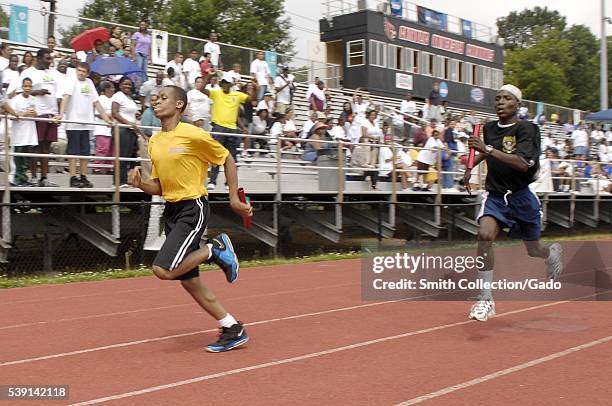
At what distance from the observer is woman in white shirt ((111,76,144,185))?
12.7 metres

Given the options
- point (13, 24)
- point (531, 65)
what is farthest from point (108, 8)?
point (13, 24)

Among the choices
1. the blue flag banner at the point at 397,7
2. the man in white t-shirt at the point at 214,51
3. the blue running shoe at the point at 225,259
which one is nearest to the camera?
the blue running shoe at the point at 225,259

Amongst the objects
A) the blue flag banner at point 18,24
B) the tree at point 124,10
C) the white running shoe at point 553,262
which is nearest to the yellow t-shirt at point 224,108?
the blue flag banner at point 18,24

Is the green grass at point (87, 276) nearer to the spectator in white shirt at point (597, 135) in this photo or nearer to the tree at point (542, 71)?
the spectator in white shirt at point (597, 135)

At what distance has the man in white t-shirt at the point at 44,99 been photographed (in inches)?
461

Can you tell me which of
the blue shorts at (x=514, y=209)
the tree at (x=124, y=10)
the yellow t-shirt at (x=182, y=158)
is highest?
the tree at (x=124, y=10)

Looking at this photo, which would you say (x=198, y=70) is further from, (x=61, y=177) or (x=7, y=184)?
(x=7, y=184)

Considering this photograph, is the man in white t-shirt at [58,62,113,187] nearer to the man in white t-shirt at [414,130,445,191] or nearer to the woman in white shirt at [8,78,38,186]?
the woman in white shirt at [8,78,38,186]

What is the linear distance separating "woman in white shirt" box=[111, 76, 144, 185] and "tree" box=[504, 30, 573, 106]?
6558cm

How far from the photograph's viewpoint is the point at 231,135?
1394 centimetres

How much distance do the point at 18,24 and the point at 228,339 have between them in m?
15.0

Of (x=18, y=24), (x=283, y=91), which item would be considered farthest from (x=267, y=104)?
(x=18, y=24)

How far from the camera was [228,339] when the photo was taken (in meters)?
6.57

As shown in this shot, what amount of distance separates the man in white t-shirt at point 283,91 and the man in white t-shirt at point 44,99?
8533 mm
